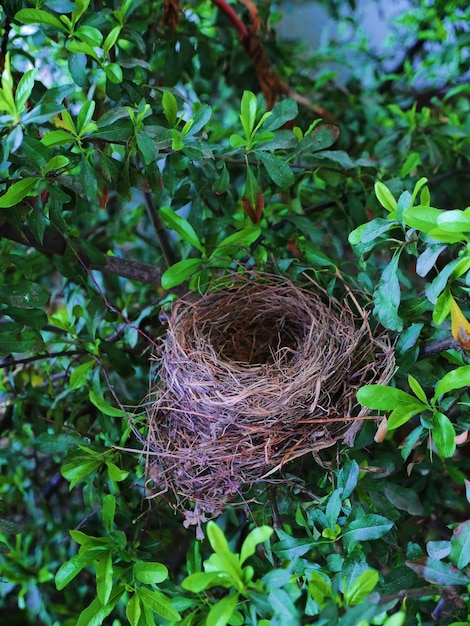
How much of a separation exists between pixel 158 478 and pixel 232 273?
0.34 metres

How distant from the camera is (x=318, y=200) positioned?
1233mm

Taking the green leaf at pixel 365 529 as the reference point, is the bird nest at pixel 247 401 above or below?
above

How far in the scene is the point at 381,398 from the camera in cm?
69

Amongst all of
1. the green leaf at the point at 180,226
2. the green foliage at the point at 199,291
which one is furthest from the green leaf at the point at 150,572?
the green leaf at the point at 180,226

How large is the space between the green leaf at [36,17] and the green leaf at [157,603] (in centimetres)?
76

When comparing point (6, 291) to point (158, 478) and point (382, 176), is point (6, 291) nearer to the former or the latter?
point (158, 478)

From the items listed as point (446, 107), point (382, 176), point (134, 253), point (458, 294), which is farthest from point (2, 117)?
point (446, 107)

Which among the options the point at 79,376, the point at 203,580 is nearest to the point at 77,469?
the point at 79,376

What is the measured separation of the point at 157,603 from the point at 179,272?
46cm

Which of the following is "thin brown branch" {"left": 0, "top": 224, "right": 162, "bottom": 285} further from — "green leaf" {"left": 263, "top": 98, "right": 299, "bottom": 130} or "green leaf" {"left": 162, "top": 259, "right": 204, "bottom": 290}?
"green leaf" {"left": 263, "top": 98, "right": 299, "bottom": 130}

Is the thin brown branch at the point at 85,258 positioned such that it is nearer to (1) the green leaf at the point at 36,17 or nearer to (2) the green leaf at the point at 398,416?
(1) the green leaf at the point at 36,17

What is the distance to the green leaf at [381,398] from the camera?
26.8 inches

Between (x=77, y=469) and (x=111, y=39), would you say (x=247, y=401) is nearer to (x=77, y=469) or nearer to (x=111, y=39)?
(x=77, y=469)

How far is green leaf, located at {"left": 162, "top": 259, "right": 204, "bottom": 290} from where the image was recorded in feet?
2.96
